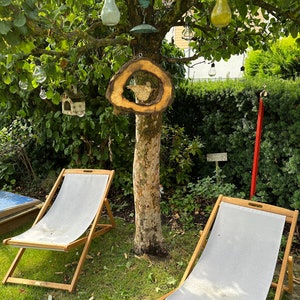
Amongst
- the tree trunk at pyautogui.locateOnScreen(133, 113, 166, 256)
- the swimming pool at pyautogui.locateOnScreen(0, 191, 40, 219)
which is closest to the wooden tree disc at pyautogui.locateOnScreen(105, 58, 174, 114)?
the tree trunk at pyautogui.locateOnScreen(133, 113, 166, 256)

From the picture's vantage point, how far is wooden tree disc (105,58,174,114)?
2.53 meters

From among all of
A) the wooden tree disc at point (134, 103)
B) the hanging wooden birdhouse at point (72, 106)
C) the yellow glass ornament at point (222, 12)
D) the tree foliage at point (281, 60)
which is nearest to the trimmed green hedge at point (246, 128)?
the hanging wooden birdhouse at point (72, 106)

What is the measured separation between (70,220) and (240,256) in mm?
1709

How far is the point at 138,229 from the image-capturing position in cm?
329

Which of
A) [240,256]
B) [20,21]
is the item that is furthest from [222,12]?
[240,256]

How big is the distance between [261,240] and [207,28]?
1.97m

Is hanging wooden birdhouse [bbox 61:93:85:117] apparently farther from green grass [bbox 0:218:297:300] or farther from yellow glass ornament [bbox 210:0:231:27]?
yellow glass ornament [bbox 210:0:231:27]

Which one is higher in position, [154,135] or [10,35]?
[10,35]

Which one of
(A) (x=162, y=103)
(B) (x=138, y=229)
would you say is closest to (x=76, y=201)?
(B) (x=138, y=229)

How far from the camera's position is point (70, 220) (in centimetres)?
345

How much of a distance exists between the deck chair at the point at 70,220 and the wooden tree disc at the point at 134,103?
1.20m

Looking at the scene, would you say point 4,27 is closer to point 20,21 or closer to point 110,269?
point 20,21

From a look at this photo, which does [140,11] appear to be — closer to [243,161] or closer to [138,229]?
[138,229]

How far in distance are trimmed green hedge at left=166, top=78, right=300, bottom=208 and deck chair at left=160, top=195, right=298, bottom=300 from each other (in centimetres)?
108
